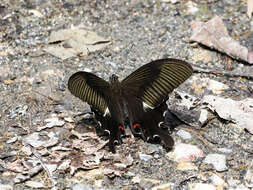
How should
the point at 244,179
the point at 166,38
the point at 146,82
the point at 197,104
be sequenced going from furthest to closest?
1. the point at 166,38
2. the point at 197,104
3. the point at 146,82
4. the point at 244,179

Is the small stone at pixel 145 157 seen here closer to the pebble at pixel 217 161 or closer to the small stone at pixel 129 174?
the small stone at pixel 129 174

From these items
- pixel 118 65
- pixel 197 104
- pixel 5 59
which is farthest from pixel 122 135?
pixel 5 59

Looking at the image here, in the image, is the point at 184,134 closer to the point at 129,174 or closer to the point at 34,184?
the point at 129,174

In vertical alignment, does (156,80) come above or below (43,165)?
above

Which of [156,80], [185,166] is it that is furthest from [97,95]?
[185,166]

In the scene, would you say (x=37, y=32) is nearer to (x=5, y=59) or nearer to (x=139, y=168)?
(x=5, y=59)

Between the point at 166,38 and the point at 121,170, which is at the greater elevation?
the point at 166,38

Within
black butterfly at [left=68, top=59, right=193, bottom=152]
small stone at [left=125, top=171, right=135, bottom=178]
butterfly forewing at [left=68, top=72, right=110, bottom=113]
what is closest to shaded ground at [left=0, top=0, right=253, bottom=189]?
small stone at [left=125, top=171, right=135, bottom=178]
